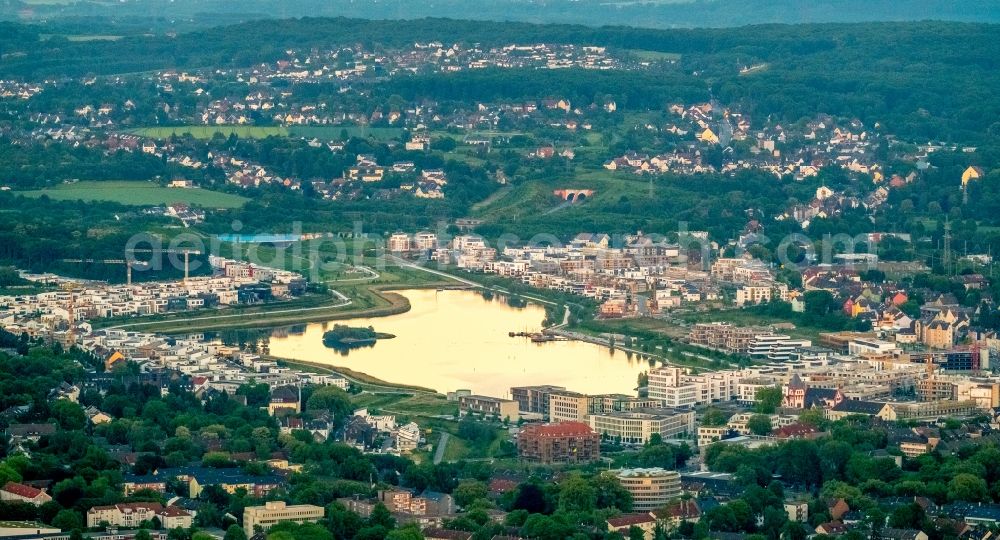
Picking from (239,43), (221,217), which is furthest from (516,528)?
(239,43)

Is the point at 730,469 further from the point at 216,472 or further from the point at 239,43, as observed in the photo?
the point at 239,43

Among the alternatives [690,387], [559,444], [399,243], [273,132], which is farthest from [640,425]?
[273,132]

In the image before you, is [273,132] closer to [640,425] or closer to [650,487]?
[640,425]

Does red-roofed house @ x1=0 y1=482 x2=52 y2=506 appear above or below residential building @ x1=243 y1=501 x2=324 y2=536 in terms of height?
above

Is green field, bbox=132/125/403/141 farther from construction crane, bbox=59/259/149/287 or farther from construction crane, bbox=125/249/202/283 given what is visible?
construction crane, bbox=59/259/149/287

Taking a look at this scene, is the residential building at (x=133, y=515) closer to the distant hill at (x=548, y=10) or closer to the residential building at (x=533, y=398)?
the residential building at (x=533, y=398)

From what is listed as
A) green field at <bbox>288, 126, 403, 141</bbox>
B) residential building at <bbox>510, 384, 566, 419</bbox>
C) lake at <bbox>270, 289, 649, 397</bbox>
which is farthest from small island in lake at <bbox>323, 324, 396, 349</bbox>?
green field at <bbox>288, 126, 403, 141</bbox>
